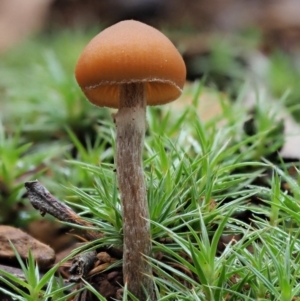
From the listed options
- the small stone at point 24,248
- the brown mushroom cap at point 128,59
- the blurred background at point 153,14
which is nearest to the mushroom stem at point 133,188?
the brown mushroom cap at point 128,59

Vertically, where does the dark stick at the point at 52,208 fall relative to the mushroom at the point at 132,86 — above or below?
below

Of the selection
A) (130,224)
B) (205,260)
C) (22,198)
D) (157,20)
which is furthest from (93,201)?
(157,20)

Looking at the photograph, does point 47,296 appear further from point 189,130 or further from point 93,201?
point 189,130

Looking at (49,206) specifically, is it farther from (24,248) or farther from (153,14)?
(153,14)

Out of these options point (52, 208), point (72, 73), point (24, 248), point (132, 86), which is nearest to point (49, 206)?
point (52, 208)

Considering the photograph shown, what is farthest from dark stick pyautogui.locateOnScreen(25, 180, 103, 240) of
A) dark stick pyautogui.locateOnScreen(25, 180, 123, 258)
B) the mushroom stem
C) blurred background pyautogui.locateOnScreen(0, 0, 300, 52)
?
blurred background pyautogui.locateOnScreen(0, 0, 300, 52)

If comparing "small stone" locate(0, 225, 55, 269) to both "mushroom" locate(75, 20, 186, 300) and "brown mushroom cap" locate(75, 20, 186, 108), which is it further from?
"brown mushroom cap" locate(75, 20, 186, 108)

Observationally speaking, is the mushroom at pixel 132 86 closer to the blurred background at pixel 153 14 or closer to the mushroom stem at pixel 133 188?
the mushroom stem at pixel 133 188
